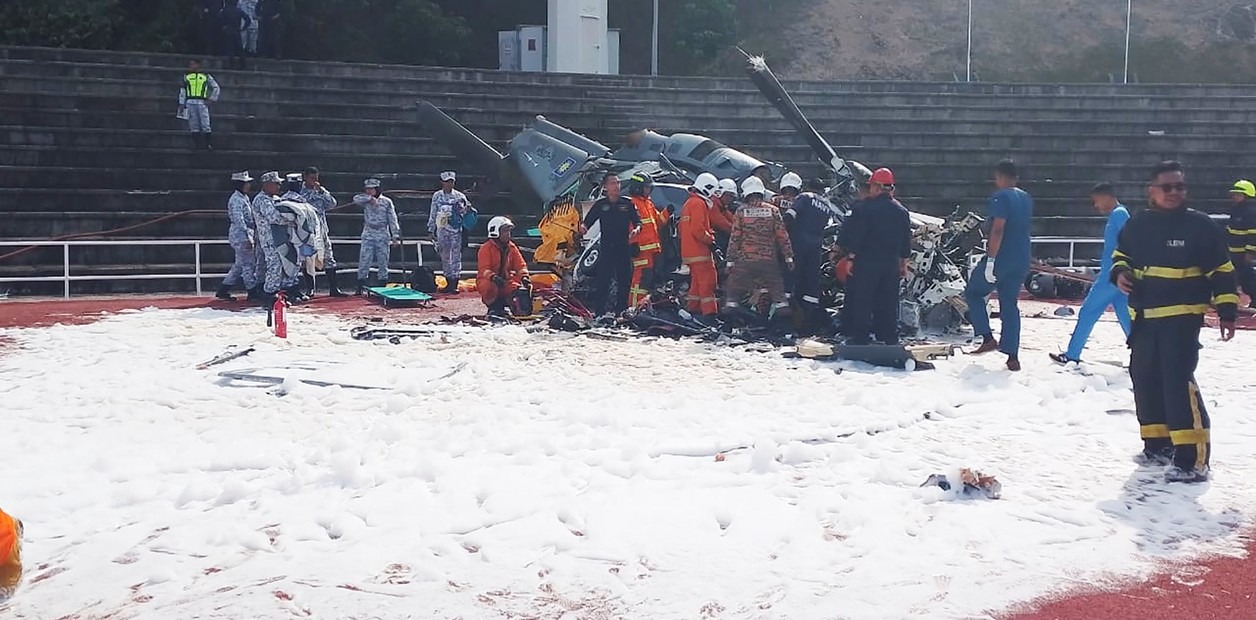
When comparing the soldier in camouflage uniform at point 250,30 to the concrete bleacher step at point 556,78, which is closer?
the concrete bleacher step at point 556,78

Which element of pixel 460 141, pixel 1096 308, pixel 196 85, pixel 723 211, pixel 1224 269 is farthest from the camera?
pixel 460 141

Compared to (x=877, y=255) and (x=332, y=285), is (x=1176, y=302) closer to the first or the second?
(x=877, y=255)

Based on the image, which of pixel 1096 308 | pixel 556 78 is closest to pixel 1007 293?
pixel 1096 308

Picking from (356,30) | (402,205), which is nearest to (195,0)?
(356,30)

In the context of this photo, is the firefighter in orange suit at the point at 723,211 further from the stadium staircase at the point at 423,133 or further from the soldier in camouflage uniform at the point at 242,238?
the stadium staircase at the point at 423,133

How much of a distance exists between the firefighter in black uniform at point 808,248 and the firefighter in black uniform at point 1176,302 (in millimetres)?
4694

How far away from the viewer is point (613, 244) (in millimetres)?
11445

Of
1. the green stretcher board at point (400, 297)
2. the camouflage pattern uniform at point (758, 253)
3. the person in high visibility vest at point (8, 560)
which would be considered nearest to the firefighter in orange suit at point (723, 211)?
the camouflage pattern uniform at point (758, 253)

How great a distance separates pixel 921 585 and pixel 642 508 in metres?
1.42

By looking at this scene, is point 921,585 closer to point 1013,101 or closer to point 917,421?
point 917,421

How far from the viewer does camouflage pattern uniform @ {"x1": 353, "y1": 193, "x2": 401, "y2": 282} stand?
47.8 feet

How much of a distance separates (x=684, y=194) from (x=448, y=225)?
12.7 ft

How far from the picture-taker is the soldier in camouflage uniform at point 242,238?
13.5 m

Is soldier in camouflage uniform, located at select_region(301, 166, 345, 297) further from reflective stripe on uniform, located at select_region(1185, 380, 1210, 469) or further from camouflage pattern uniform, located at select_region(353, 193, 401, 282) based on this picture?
reflective stripe on uniform, located at select_region(1185, 380, 1210, 469)
